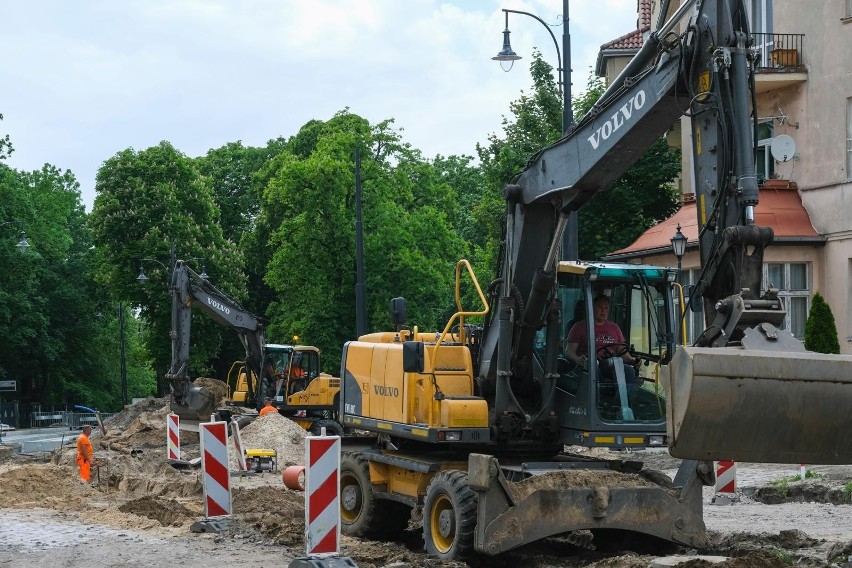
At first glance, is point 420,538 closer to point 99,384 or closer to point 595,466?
point 595,466

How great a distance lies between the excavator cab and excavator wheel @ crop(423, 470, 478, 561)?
123 cm

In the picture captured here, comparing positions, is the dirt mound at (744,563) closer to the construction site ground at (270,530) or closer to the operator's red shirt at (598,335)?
the construction site ground at (270,530)

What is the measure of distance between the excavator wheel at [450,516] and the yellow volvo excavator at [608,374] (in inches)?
0.8

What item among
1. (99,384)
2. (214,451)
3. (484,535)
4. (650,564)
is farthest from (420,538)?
(99,384)

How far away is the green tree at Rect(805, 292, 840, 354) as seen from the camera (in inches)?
1048

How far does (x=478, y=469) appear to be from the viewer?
11.6 meters

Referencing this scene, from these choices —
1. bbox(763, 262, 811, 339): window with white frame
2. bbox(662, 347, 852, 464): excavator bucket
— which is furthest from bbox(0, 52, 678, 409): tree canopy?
bbox(662, 347, 852, 464): excavator bucket

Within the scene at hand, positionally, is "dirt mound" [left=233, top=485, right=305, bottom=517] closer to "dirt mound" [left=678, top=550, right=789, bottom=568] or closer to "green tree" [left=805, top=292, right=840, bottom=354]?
"dirt mound" [left=678, top=550, right=789, bottom=568]

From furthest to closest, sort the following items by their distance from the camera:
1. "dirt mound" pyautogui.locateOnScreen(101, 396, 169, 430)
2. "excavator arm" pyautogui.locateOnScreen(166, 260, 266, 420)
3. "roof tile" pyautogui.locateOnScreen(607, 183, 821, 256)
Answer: "dirt mound" pyautogui.locateOnScreen(101, 396, 169, 430) → "excavator arm" pyautogui.locateOnScreen(166, 260, 266, 420) → "roof tile" pyautogui.locateOnScreen(607, 183, 821, 256)

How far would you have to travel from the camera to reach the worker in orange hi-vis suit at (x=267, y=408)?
30.5 m

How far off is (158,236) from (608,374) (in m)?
48.9

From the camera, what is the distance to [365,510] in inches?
576

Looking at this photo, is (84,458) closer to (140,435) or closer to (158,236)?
(140,435)


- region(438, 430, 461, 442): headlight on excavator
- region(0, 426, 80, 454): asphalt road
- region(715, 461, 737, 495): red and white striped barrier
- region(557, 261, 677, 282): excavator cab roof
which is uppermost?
region(557, 261, 677, 282): excavator cab roof
